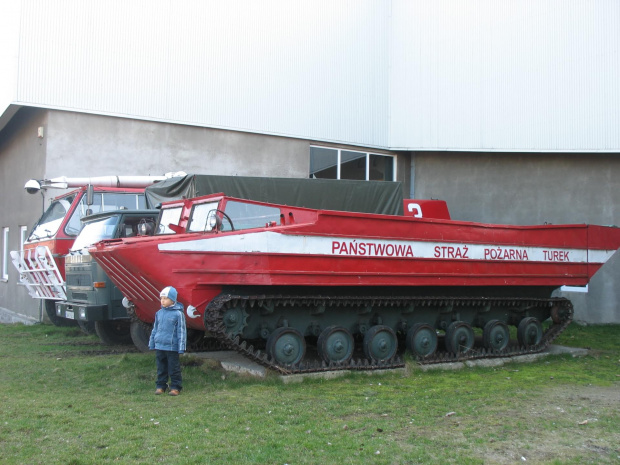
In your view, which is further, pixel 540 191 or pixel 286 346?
pixel 540 191

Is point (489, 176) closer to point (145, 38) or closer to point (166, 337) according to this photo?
point (145, 38)

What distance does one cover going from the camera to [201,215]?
29.5 ft

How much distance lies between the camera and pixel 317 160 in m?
17.2

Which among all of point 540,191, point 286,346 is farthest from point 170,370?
point 540,191

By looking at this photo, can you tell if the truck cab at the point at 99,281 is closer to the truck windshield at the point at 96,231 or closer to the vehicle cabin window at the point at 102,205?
the truck windshield at the point at 96,231

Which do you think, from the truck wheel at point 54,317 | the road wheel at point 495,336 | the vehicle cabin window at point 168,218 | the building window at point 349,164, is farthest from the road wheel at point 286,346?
the building window at point 349,164

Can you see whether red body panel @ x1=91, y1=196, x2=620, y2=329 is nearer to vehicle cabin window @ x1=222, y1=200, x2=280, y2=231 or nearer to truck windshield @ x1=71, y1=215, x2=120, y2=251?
vehicle cabin window @ x1=222, y1=200, x2=280, y2=231

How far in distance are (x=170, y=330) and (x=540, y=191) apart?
1185 centimetres

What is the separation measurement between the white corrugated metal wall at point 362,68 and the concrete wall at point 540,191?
0.62 metres

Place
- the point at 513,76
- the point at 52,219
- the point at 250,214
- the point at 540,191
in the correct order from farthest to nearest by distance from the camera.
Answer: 1. the point at 540,191
2. the point at 513,76
3. the point at 52,219
4. the point at 250,214

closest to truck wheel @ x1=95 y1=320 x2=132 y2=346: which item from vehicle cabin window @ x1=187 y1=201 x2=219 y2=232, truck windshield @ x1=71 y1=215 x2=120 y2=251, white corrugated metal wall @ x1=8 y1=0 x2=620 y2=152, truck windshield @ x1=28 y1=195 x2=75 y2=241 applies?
truck windshield @ x1=71 y1=215 x2=120 y2=251

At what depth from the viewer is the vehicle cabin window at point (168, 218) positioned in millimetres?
9555

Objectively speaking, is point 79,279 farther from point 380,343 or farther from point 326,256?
point 380,343

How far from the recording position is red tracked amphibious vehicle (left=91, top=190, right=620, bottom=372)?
8117 millimetres
